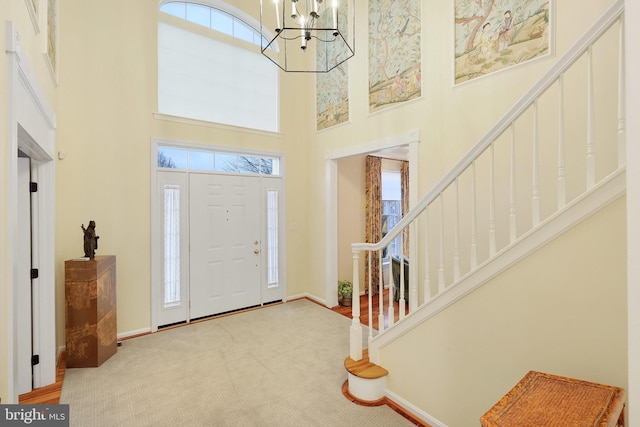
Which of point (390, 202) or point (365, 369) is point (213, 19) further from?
point (365, 369)

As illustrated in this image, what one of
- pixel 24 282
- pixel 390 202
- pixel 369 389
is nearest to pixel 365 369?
pixel 369 389

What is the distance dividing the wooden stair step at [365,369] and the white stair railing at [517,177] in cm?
7

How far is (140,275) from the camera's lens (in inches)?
149

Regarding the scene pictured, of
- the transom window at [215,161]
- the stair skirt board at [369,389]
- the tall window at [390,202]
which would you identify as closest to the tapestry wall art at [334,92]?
the transom window at [215,161]

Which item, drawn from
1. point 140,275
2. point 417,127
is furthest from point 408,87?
point 140,275

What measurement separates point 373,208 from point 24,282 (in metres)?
4.76

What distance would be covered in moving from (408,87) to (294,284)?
11.5ft

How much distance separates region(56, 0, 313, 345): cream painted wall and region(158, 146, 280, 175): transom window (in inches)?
7.7

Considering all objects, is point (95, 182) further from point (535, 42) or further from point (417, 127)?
point (535, 42)

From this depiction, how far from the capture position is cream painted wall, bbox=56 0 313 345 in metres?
3.31

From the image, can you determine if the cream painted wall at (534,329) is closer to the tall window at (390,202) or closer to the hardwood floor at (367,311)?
the hardwood floor at (367,311)

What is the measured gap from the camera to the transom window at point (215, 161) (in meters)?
4.05
